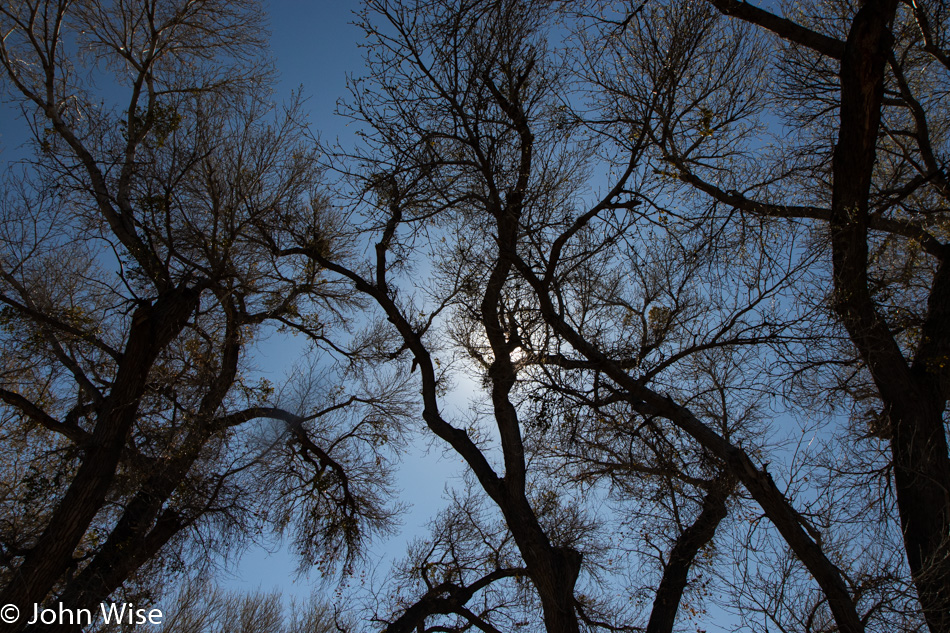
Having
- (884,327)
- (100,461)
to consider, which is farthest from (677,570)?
(100,461)

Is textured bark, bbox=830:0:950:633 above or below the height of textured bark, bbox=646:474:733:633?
above

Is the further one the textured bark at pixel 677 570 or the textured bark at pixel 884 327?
the textured bark at pixel 677 570

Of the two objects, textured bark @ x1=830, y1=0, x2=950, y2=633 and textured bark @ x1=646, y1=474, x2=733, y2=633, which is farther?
textured bark @ x1=646, y1=474, x2=733, y2=633

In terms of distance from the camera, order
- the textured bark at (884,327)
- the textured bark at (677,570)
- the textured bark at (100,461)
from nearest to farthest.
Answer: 1. the textured bark at (884,327)
2. the textured bark at (100,461)
3. the textured bark at (677,570)

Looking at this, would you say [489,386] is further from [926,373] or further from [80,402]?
[80,402]

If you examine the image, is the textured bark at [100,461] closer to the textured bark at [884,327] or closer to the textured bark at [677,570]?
the textured bark at [677,570]

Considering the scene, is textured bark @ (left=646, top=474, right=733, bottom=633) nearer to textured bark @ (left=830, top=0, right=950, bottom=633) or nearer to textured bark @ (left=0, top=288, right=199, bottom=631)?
textured bark @ (left=830, top=0, right=950, bottom=633)

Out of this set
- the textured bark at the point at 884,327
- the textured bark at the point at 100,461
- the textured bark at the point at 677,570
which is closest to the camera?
the textured bark at the point at 884,327

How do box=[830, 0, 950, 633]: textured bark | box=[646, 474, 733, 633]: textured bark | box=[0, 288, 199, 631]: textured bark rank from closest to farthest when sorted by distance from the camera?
box=[830, 0, 950, 633]: textured bark, box=[0, 288, 199, 631]: textured bark, box=[646, 474, 733, 633]: textured bark

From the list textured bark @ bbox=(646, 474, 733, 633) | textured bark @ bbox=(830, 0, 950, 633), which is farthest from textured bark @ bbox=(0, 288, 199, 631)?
textured bark @ bbox=(830, 0, 950, 633)

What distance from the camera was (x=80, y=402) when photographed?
26.4ft

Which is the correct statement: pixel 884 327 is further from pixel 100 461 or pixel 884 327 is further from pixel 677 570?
pixel 100 461

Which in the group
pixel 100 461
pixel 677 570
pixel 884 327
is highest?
pixel 884 327

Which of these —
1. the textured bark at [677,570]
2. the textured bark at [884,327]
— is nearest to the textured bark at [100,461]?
the textured bark at [677,570]
